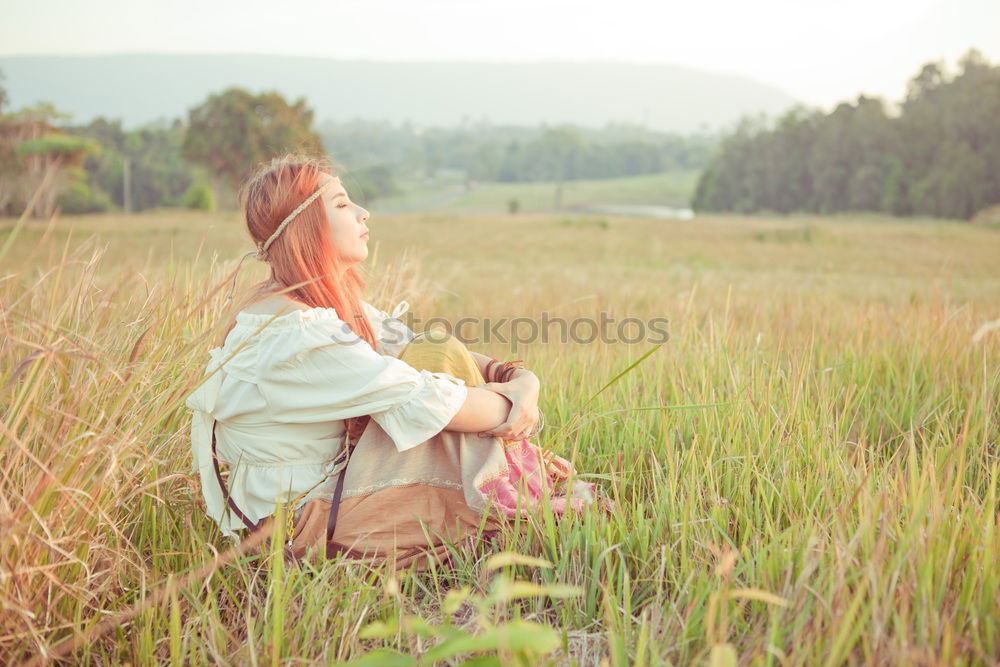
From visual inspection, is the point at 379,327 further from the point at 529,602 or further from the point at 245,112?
the point at 245,112

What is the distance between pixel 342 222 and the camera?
81.9 inches

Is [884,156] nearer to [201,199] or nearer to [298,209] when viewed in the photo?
[201,199]

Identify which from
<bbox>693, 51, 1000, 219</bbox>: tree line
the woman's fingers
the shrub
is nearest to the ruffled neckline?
the woman's fingers

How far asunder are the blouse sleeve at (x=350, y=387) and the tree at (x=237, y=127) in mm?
39827

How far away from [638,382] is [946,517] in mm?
1563

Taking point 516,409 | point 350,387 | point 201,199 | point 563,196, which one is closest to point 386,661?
point 350,387

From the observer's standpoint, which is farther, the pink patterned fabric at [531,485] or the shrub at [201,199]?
the shrub at [201,199]

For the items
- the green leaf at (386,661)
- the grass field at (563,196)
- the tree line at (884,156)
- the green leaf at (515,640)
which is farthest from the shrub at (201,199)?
the green leaf at (515,640)

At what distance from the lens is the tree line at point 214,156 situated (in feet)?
56.9

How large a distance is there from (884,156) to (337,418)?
51446mm

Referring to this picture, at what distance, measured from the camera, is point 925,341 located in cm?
341

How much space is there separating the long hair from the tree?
129 ft

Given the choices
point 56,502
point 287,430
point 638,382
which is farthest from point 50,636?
point 638,382

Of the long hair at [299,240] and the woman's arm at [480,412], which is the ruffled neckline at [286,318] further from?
the woman's arm at [480,412]
